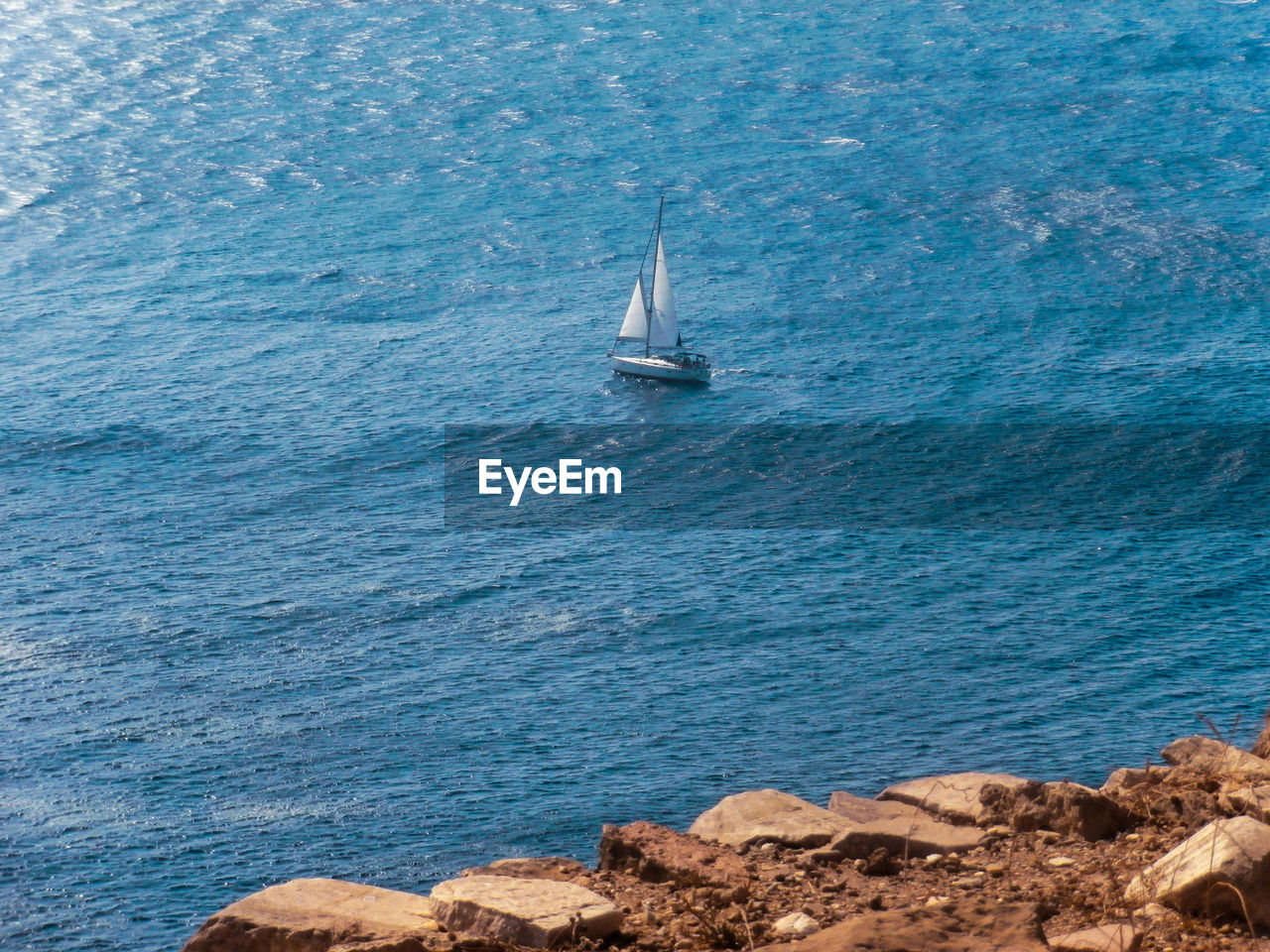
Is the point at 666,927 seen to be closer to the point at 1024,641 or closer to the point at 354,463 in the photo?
the point at 1024,641

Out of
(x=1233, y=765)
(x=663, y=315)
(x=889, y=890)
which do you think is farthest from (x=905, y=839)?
(x=663, y=315)

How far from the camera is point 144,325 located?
167 metres

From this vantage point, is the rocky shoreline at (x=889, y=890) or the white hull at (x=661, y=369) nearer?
the rocky shoreline at (x=889, y=890)

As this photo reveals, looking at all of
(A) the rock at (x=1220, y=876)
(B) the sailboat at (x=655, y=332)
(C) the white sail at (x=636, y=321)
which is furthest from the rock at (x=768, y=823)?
(C) the white sail at (x=636, y=321)

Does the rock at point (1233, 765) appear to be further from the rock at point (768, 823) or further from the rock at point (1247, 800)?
the rock at point (768, 823)

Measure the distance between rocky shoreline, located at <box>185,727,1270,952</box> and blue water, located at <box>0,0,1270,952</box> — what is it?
44003 millimetres

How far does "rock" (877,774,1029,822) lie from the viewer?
34156mm

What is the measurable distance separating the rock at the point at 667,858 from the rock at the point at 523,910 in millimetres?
3102

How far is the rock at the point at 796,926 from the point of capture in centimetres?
2230

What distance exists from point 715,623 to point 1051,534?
31005 mm

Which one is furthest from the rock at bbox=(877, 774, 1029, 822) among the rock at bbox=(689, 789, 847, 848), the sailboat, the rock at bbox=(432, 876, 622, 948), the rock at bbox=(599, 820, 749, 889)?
the sailboat

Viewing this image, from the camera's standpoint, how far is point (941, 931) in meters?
19.1

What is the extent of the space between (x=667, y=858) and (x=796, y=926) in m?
5.55

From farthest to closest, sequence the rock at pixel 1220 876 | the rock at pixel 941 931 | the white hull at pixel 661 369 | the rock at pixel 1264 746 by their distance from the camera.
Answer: the white hull at pixel 661 369 < the rock at pixel 1264 746 < the rock at pixel 1220 876 < the rock at pixel 941 931
